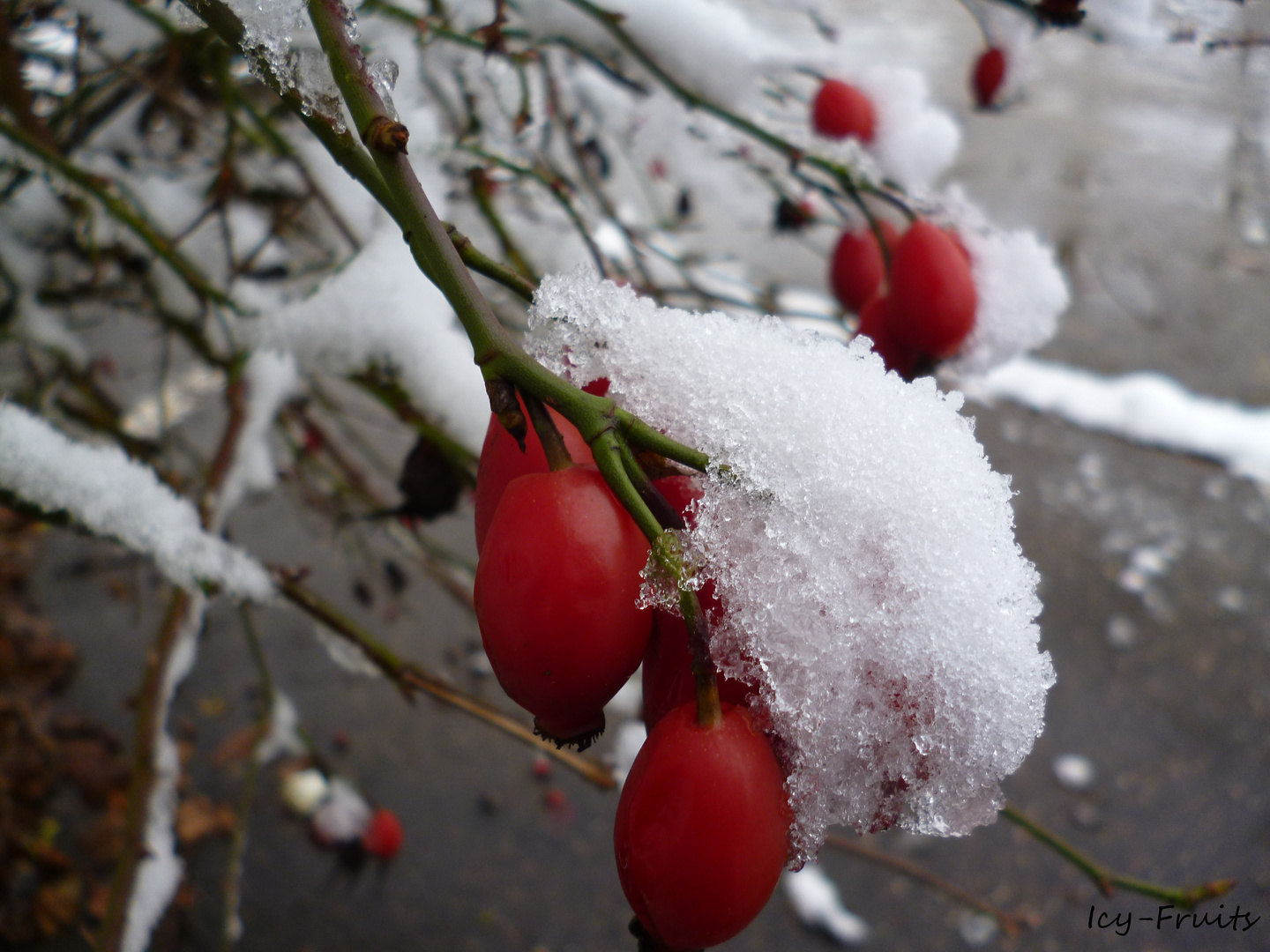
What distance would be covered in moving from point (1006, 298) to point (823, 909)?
1.03m

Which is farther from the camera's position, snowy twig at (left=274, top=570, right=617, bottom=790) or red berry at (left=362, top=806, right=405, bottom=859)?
red berry at (left=362, top=806, right=405, bottom=859)

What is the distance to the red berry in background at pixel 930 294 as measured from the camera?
0.52 m

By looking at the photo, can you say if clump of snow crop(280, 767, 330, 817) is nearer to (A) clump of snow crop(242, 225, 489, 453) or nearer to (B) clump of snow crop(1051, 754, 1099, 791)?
(A) clump of snow crop(242, 225, 489, 453)

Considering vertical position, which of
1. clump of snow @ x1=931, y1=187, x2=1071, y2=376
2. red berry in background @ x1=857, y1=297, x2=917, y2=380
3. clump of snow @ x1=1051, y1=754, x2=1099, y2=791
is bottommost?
clump of snow @ x1=1051, y1=754, x2=1099, y2=791

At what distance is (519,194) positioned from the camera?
44.6 inches

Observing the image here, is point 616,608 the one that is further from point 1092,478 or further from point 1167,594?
point 1092,478

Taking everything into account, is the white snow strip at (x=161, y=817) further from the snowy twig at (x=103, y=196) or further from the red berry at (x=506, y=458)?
the red berry at (x=506, y=458)

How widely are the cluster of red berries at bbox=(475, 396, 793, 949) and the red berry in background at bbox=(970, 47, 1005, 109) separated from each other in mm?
1085

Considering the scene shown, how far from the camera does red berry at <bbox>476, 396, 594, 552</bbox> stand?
295 mm

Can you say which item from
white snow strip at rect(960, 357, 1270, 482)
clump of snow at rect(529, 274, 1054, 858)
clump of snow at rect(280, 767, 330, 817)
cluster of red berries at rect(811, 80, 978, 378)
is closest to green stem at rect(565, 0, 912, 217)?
cluster of red berries at rect(811, 80, 978, 378)

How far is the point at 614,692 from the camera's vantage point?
27 centimetres

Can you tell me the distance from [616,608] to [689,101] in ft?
1.96

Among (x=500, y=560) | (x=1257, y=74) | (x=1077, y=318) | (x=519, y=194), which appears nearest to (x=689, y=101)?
(x=519, y=194)

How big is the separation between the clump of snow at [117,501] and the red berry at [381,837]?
0.74m
